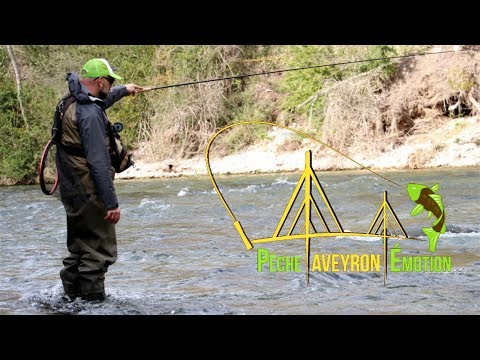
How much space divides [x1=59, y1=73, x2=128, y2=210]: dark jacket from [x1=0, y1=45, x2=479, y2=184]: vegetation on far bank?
41.1ft

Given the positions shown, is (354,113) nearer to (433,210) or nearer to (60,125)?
(433,210)

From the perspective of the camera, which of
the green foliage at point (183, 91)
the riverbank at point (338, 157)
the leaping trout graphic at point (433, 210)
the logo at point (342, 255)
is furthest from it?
the green foliage at point (183, 91)

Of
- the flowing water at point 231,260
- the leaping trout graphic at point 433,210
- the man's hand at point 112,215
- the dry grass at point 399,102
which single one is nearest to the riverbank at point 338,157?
the dry grass at point 399,102

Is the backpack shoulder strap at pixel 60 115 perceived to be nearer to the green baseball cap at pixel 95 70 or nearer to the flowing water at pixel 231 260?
the green baseball cap at pixel 95 70

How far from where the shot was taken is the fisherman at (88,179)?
4.29 m

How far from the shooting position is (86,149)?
4.28 meters

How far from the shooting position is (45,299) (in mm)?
4766

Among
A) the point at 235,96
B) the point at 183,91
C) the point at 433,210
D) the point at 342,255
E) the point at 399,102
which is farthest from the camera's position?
the point at 235,96

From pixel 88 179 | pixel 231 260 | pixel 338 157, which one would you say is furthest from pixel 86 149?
pixel 338 157

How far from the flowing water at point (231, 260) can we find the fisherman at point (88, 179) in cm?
24

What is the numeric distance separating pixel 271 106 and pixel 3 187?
763 centimetres

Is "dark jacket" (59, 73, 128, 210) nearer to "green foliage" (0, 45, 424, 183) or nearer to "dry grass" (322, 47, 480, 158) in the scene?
"dry grass" (322, 47, 480, 158)

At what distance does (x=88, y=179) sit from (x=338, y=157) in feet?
38.4
